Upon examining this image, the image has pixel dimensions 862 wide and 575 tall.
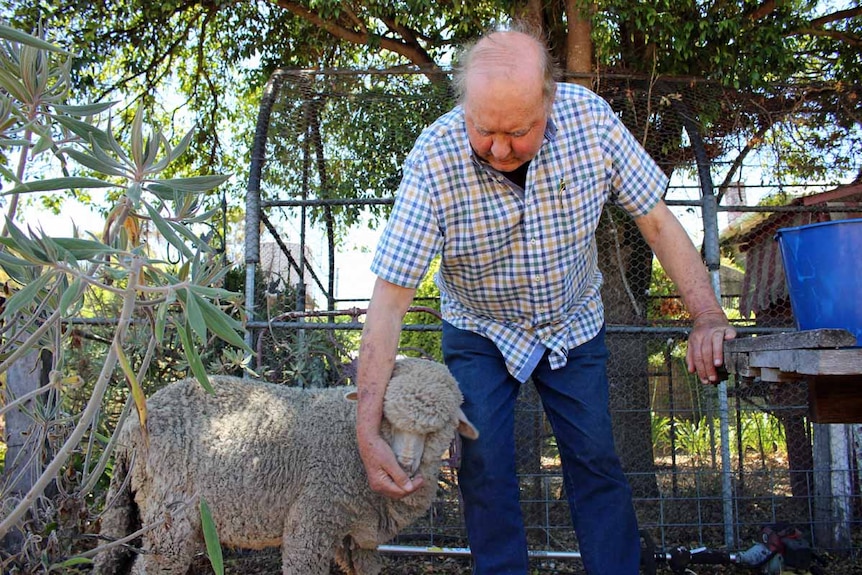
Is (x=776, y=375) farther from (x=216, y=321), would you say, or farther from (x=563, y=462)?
(x=216, y=321)

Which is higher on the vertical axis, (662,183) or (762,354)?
(662,183)

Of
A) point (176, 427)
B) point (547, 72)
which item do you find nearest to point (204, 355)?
point (176, 427)

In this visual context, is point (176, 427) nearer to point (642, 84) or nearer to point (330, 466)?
point (330, 466)

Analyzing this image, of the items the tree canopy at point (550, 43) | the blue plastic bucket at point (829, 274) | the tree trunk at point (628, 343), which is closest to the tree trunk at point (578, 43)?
the tree canopy at point (550, 43)

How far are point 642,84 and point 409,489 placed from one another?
3377 mm

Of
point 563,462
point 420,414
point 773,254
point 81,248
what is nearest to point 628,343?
point 773,254

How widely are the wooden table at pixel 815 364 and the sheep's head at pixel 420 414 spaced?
91cm

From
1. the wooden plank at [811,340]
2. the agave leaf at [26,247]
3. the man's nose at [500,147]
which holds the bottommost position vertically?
the wooden plank at [811,340]

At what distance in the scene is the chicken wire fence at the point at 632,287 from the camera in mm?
4438

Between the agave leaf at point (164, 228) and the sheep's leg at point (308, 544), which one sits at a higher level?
the agave leaf at point (164, 228)

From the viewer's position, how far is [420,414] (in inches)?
103

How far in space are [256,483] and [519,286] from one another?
→ 1295 millimetres

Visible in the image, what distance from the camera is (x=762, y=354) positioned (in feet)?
6.64

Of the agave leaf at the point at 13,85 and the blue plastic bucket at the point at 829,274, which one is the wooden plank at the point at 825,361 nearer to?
the blue plastic bucket at the point at 829,274
